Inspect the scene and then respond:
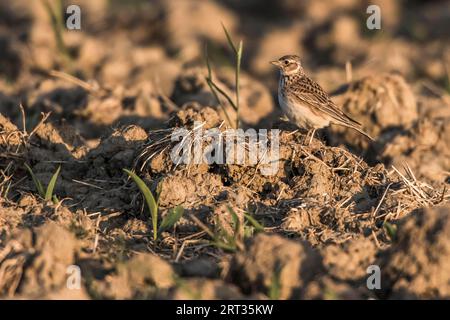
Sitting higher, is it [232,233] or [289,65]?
[289,65]

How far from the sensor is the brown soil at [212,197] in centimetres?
564

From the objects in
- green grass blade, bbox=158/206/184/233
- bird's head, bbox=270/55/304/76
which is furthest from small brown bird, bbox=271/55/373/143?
green grass blade, bbox=158/206/184/233

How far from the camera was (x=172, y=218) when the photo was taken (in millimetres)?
6527

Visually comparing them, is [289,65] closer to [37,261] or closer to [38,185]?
[38,185]

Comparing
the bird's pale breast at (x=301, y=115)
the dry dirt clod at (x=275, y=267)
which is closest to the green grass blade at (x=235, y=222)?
the dry dirt clod at (x=275, y=267)

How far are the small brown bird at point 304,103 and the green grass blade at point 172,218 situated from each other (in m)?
1.86

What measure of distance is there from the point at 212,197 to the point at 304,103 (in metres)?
1.90

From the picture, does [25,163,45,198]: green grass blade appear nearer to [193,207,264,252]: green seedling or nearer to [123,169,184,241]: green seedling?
[123,169,184,241]: green seedling

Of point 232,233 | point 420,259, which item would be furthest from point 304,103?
point 420,259

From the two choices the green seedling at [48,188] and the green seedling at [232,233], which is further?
the green seedling at [48,188]

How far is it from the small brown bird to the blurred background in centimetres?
28

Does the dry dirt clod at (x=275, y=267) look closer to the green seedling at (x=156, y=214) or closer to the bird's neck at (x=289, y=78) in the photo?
the green seedling at (x=156, y=214)

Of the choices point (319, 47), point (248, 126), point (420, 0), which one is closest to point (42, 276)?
point (248, 126)
